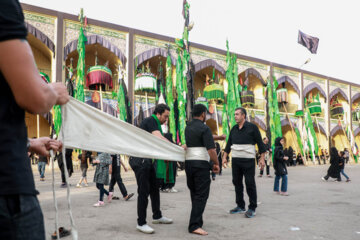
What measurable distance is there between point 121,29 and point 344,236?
57.5 feet

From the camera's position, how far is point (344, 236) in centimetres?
361

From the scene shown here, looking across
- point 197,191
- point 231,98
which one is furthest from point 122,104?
point 197,191

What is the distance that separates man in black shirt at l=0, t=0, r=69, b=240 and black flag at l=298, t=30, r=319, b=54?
27.8 metres

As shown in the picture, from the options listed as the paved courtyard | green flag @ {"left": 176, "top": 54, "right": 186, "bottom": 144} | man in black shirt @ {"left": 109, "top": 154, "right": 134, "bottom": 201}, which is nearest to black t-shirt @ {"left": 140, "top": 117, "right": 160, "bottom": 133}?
the paved courtyard

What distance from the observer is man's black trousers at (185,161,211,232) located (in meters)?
3.79

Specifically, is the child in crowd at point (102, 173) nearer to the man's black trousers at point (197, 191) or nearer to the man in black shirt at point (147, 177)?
the man in black shirt at point (147, 177)

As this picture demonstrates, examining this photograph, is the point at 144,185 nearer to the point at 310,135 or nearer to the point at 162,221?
the point at 162,221

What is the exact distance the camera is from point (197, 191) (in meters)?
3.92

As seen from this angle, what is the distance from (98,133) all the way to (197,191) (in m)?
1.94

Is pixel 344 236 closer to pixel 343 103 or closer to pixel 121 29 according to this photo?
pixel 121 29

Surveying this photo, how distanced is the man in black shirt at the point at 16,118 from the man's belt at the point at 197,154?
3.02m

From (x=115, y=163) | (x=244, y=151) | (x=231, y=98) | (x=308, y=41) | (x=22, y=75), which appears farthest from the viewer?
(x=308, y=41)

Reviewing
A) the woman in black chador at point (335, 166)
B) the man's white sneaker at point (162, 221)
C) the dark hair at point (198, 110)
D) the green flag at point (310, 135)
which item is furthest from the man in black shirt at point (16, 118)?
the green flag at point (310, 135)

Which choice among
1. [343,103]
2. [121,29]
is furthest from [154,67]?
[343,103]
